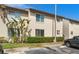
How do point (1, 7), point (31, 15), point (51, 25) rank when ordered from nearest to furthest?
point (1, 7)
point (31, 15)
point (51, 25)

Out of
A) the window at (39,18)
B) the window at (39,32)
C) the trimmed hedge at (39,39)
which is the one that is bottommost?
the trimmed hedge at (39,39)

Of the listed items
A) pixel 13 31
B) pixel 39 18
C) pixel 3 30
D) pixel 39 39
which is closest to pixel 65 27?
pixel 39 18

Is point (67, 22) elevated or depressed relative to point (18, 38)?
elevated

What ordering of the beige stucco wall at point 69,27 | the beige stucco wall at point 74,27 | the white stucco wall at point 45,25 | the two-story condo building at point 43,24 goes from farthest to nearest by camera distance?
the beige stucco wall at point 69,27 → the beige stucco wall at point 74,27 → the white stucco wall at point 45,25 → the two-story condo building at point 43,24

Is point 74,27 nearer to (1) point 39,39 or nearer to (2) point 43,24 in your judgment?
(2) point 43,24

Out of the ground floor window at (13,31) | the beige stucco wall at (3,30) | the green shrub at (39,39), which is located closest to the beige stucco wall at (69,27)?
the green shrub at (39,39)

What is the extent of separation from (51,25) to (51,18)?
94cm

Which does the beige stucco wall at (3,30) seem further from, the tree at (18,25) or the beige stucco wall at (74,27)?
the beige stucco wall at (74,27)

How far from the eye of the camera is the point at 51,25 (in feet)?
75.4

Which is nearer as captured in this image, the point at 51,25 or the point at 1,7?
the point at 1,7
